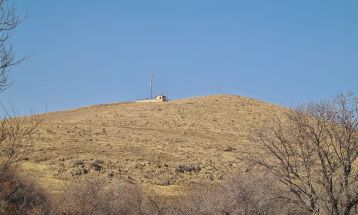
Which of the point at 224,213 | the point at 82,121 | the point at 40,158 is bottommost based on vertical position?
the point at 224,213

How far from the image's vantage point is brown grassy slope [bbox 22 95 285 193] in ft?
149

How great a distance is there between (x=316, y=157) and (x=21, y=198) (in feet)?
40.7

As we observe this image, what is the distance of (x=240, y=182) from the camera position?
27.0 metres

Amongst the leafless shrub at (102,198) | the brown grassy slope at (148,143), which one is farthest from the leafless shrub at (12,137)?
the brown grassy slope at (148,143)

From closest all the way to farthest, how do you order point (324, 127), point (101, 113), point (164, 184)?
point (324, 127)
point (164, 184)
point (101, 113)

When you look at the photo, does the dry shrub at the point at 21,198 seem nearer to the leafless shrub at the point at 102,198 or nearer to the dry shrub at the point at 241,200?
the leafless shrub at the point at 102,198

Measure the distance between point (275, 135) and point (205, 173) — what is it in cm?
2414

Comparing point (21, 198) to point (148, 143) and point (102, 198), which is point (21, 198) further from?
point (148, 143)

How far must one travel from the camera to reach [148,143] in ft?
198

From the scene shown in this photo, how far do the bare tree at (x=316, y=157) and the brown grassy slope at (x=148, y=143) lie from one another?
10.1 meters

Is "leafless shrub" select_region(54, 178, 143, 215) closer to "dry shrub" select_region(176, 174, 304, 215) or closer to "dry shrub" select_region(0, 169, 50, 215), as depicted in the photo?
"dry shrub" select_region(0, 169, 50, 215)

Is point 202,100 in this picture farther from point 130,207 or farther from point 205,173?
point 130,207

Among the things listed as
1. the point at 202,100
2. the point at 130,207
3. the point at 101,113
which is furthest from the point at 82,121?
the point at 130,207

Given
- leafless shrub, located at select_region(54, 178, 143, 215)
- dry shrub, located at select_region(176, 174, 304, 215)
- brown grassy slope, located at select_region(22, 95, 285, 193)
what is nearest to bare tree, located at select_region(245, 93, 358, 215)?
dry shrub, located at select_region(176, 174, 304, 215)
